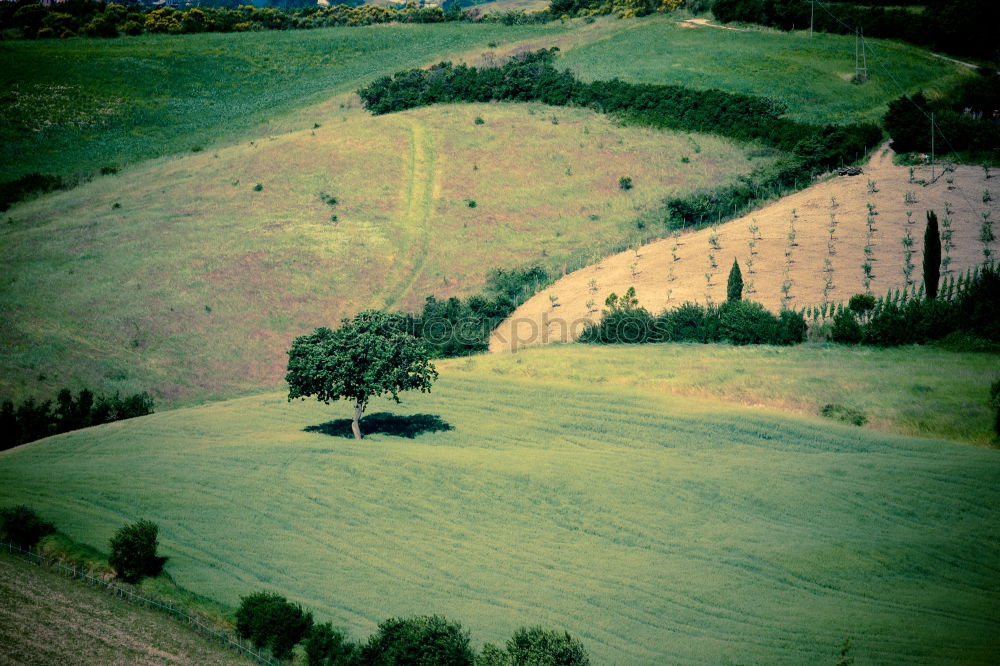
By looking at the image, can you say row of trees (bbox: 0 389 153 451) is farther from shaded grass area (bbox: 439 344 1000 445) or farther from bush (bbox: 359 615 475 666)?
bush (bbox: 359 615 475 666)

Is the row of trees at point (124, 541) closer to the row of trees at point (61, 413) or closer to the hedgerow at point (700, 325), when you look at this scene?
the row of trees at point (61, 413)

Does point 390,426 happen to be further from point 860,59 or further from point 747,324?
point 860,59

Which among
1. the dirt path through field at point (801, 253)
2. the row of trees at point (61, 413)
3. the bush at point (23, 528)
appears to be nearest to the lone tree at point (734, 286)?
the dirt path through field at point (801, 253)

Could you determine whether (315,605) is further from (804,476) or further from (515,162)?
(515,162)

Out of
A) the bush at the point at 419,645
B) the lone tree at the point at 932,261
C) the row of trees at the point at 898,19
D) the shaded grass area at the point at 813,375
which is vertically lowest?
the bush at the point at 419,645

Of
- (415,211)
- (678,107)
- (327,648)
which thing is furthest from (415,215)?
(327,648)

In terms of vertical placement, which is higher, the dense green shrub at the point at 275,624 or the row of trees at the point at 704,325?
the row of trees at the point at 704,325
